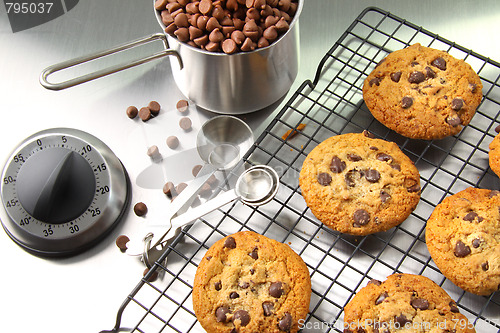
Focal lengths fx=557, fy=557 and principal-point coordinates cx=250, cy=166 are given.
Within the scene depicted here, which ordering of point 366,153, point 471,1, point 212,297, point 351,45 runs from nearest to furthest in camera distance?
point 212,297, point 366,153, point 351,45, point 471,1

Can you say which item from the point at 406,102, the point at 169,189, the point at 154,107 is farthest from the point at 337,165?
the point at 154,107

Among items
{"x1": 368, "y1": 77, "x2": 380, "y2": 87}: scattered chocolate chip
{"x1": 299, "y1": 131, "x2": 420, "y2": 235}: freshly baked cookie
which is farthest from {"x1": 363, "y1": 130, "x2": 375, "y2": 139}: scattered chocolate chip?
{"x1": 368, "y1": 77, "x2": 380, "y2": 87}: scattered chocolate chip

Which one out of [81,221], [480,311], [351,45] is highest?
[351,45]

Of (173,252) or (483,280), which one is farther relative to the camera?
(173,252)

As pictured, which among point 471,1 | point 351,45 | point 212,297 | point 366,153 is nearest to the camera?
point 212,297

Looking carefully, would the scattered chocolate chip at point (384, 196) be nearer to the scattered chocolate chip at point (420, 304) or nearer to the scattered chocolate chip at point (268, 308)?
the scattered chocolate chip at point (420, 304)

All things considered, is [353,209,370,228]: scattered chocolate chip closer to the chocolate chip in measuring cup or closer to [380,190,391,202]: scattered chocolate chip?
[380,190,391,202]: scattered chocolate chip

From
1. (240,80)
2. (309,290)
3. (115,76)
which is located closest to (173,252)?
(309,290)

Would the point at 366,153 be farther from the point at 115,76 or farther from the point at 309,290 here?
the point at 115,76
